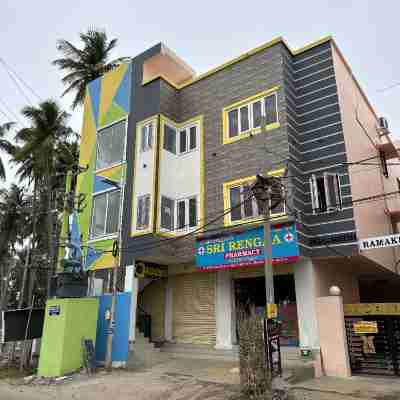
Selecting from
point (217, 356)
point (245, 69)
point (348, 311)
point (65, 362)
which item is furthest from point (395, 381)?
point (245, 69)

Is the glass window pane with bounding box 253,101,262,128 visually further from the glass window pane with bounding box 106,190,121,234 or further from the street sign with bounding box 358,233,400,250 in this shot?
the glass window pane with bounding box 106,190,121,234

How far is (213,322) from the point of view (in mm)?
15594

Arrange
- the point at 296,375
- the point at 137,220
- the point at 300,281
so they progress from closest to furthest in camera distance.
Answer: the point at 296,375 < the point at 300,281 < the point at 137,220

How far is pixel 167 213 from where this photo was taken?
16.2 m

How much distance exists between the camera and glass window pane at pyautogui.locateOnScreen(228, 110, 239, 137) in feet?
52.3

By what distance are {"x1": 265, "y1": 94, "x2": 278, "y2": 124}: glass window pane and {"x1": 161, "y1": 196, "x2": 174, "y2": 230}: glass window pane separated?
5381 mm

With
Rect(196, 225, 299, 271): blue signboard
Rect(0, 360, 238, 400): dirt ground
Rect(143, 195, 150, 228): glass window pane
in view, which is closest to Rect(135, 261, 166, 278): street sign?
Rect(143, 195, 150, 228): glass window pane

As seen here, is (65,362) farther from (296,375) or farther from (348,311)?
(348,311)

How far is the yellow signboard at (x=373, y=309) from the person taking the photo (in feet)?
35.9

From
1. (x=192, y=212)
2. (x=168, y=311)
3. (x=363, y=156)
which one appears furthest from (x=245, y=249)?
(x=363, y=156)

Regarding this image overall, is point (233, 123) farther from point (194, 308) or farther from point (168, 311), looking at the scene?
point (168, 311)

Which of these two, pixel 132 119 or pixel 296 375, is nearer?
pixel 296 375

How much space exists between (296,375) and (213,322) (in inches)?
200

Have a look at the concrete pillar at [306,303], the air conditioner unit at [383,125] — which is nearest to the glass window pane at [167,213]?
the concrete pillar at [306,303]
